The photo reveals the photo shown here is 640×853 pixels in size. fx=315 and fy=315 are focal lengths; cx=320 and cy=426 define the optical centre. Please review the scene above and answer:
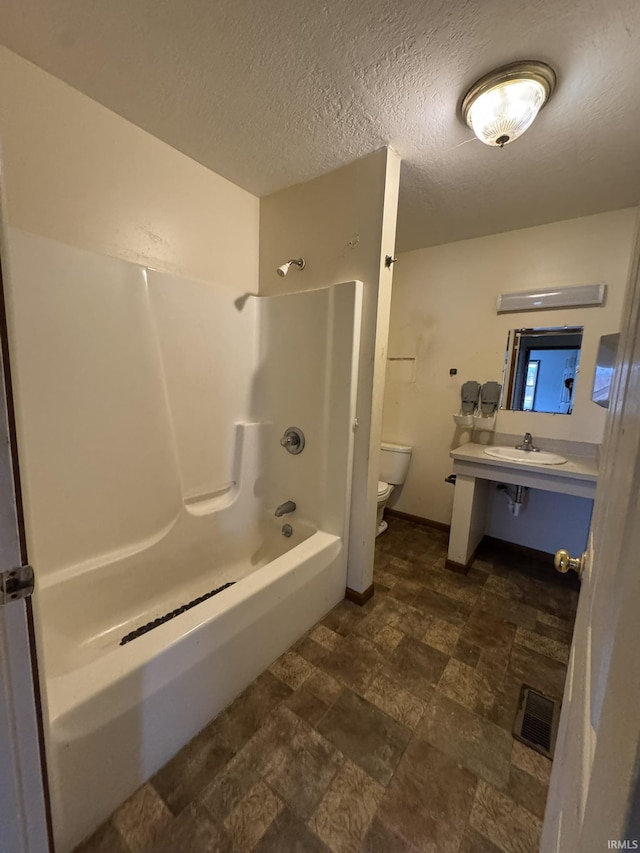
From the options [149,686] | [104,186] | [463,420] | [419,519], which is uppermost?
[104,186]

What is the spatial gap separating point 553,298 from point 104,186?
8.39 feet

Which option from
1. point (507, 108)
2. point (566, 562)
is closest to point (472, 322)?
point (507, 108)

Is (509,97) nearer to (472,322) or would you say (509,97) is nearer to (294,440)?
(472,322)

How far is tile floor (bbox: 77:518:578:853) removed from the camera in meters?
0.89

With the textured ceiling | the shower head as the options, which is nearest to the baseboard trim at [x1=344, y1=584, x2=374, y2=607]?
the shower head

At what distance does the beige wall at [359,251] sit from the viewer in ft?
5.08

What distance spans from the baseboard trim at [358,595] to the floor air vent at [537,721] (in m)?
0.77

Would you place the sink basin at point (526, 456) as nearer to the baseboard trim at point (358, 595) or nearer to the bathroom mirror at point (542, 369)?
the bathroom mirror at point (542, 369)

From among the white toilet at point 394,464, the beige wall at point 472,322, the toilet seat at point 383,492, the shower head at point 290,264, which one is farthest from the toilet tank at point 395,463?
the shower head at point 290,264

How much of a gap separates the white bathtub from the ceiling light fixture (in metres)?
1.93

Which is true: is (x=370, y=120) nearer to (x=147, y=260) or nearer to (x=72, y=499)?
(x=147, y=260)

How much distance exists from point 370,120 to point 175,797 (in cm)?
251

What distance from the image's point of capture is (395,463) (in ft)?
8.86

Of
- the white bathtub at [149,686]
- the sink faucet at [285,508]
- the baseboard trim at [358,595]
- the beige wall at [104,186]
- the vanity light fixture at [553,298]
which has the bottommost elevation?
the baseboard trim at [358,595]
